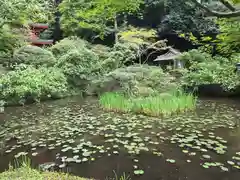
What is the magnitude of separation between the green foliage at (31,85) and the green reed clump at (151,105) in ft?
10.5

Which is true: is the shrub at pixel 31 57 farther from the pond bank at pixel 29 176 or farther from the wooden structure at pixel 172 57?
the pond bank at pixel 29 176

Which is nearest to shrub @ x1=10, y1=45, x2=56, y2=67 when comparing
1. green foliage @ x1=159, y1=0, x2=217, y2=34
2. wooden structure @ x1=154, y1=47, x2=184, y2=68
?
wooden structure @ x1=154, y1=47, x2=184, y2=68

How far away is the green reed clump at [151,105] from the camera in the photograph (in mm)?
6605

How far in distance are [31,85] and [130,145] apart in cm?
621

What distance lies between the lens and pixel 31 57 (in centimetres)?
1149

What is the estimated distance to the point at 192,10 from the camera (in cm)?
1644

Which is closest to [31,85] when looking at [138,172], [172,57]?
[172,57]

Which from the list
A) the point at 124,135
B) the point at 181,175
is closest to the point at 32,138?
the point at 124,135

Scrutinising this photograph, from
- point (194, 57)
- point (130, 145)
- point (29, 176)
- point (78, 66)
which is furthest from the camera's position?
point (194, 57)

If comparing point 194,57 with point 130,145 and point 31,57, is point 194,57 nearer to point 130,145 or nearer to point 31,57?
point 31,57

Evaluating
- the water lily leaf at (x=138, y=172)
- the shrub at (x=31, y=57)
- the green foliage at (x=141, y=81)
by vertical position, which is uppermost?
the shrub at (x=31, y=57)

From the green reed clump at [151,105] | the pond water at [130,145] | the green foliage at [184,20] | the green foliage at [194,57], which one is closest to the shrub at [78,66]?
the green reed clump at [151,105]

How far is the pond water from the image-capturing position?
3434mm

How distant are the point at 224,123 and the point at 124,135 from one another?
8.42 ft
